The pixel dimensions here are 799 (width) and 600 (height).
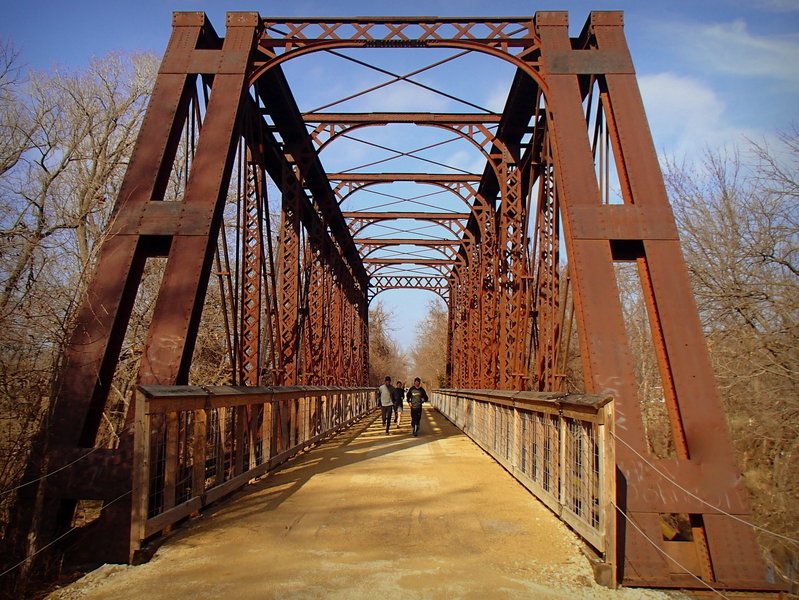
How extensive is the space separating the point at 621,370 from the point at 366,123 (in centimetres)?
907

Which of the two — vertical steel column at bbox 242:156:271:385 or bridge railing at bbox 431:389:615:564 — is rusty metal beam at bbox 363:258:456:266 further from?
bridge railing at bbox 431:389:615:564

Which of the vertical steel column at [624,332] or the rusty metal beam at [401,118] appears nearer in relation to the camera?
the vertical steel column at [624,332]

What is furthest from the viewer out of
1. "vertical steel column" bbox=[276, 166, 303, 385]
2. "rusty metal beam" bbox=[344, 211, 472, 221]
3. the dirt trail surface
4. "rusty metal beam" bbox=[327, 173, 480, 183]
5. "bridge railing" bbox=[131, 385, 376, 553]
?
"rusty metal beam" bbox=[344, 211, 472, 221]

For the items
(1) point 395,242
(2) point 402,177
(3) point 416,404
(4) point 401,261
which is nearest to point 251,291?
(3) point 416,404

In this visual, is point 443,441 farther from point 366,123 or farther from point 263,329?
point 263,329

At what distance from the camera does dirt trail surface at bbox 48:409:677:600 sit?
3.67 metres

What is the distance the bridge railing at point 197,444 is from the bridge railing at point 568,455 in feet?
10.2

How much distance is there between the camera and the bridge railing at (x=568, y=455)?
4039mm

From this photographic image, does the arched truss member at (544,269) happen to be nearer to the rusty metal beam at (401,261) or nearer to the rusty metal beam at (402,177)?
the rusty metal beam at (402,177)

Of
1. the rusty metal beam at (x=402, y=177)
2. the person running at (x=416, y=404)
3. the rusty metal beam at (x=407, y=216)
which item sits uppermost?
the rusty metal beam at (x=407, y=216)

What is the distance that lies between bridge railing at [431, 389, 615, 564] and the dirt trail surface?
20cm

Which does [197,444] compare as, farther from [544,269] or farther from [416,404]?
[416,404]

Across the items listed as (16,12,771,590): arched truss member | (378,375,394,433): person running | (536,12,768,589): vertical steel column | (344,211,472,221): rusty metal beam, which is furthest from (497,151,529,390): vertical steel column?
(344,211,472,221): rusty metal beam

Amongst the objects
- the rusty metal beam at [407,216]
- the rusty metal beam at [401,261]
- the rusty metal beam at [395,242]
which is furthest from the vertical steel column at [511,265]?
the rusty metal beam at [401,261]
